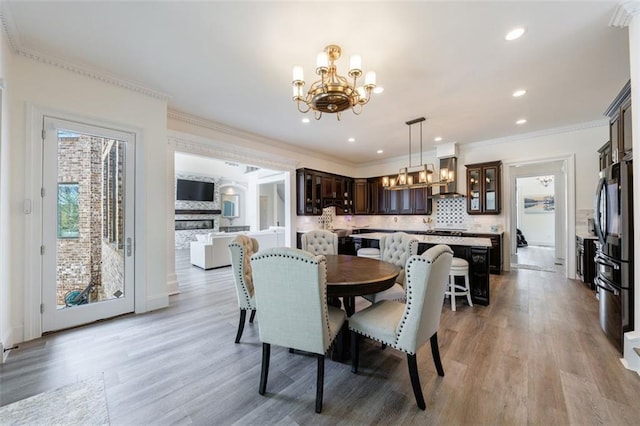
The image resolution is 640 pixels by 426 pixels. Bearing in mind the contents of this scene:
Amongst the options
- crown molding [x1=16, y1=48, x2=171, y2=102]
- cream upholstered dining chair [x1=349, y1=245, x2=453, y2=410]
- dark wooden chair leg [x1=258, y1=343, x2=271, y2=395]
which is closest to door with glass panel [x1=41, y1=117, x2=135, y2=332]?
crown molding [x1=16, y1=48, x2=171, y2=102]

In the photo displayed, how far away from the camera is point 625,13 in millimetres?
2006

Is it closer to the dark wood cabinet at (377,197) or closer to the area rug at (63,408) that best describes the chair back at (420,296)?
the area rug at (63,408)

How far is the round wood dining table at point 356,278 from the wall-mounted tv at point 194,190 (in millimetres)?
8338

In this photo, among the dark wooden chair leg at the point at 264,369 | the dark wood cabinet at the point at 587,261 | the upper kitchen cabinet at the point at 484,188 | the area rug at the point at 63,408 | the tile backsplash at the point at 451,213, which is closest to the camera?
the area rug at the point at 63,408

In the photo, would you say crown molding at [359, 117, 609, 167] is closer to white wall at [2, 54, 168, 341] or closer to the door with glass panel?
white wall at [2, 54, 168, 341]

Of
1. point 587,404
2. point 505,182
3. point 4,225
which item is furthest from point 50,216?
point 505,182

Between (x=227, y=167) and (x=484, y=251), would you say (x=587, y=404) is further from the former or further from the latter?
(x=227, y=167)

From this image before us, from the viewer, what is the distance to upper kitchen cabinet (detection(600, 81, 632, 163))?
8.07 feet

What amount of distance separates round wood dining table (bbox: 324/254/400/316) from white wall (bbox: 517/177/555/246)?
1038 cm

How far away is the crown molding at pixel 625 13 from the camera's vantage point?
1.92 meters

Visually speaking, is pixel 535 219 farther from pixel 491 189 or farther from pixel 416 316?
pixel 416 316

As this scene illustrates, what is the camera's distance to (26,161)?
8.39 feet

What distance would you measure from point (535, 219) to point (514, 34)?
33.6ft

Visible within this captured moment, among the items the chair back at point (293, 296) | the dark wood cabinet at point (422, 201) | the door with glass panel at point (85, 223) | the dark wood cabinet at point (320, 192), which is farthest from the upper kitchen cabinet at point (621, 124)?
the door with glass panel at point (85, 223)
